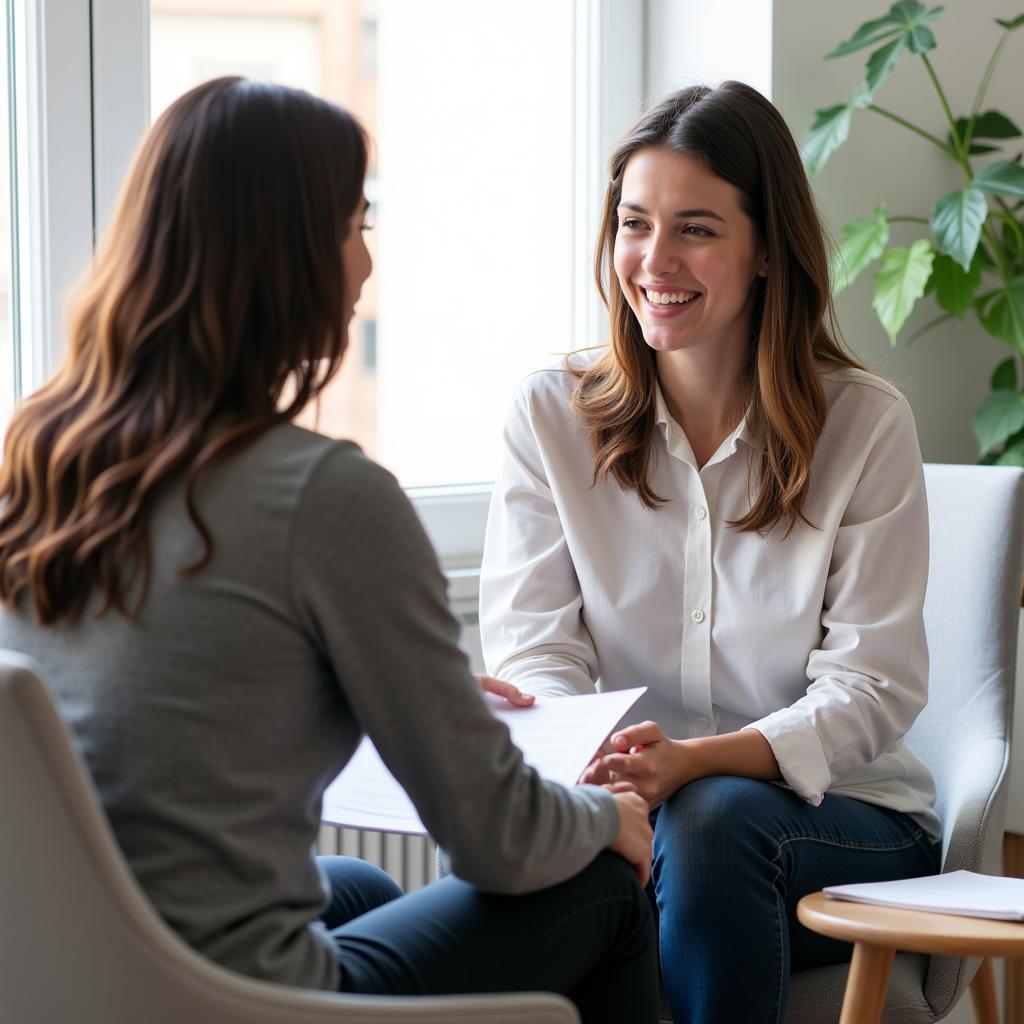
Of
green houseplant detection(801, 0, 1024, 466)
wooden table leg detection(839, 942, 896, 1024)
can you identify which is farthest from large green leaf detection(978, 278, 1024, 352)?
wooden table leg detection(839, 942, 896, 1024)

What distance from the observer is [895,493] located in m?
1.70

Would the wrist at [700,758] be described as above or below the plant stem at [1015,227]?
below

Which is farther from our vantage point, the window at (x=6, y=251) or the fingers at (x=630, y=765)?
the window at (x=6, y=251)

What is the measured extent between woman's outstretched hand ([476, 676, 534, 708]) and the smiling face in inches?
19.9

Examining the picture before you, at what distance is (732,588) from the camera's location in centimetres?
173

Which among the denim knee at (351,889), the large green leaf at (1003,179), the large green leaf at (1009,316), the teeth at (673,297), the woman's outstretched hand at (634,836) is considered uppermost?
the large green leaf at (1003,179)

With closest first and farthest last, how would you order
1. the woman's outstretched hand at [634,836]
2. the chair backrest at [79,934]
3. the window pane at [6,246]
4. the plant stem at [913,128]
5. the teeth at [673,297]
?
the chair backrest at [79,934], the woman's outstretched hand at [634,836], the teeth at [673,297], the window pane at [6,246], the plant stem at [913,128]

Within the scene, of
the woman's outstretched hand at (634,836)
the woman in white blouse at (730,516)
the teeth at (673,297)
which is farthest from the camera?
the teeth at (673,297)

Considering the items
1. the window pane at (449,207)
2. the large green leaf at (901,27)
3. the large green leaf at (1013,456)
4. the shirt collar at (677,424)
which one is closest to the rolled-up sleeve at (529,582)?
the shirt collar at (677,424)

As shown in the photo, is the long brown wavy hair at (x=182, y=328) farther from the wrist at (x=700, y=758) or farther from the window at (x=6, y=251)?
the window at (x=6, y=251)

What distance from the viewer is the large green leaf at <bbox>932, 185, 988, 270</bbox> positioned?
7.43 feet

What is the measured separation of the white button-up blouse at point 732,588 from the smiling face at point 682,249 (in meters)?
0.13

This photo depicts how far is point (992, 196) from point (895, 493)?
1.14 m

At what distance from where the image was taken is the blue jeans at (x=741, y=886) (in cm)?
143
